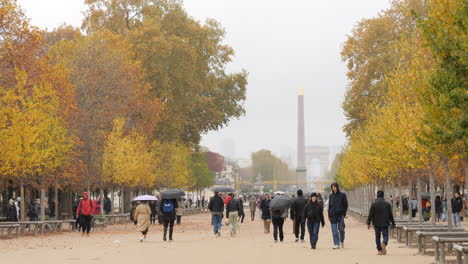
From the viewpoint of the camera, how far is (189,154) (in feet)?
285

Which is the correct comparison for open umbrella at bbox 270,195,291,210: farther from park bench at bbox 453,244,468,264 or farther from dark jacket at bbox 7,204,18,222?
dark jacket at bbox 7,204,18,222

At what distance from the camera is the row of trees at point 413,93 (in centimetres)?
1783

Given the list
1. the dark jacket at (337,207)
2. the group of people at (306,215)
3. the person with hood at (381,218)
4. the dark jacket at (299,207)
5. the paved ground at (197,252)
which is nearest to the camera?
the paved ground at (197,252)

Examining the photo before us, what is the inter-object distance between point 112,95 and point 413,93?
92.5 feet

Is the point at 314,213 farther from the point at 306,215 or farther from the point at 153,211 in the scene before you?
the point at 153,211

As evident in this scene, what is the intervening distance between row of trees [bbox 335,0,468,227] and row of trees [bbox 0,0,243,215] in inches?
482

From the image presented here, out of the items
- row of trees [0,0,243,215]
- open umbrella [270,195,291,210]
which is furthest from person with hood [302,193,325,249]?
row of trees [0,0,243,215]

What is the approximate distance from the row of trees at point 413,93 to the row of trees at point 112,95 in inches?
482

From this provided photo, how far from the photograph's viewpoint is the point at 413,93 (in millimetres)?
31953

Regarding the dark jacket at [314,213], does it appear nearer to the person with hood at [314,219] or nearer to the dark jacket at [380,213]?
the person with hood at [314,219]

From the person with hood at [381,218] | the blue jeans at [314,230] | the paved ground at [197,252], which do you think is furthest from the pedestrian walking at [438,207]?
the person with hood at [381,218]

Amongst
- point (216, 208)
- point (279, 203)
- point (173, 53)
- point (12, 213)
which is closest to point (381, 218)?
point (279, 203)

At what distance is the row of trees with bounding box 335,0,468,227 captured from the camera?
58.5ft

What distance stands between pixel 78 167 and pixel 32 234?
11.8m
